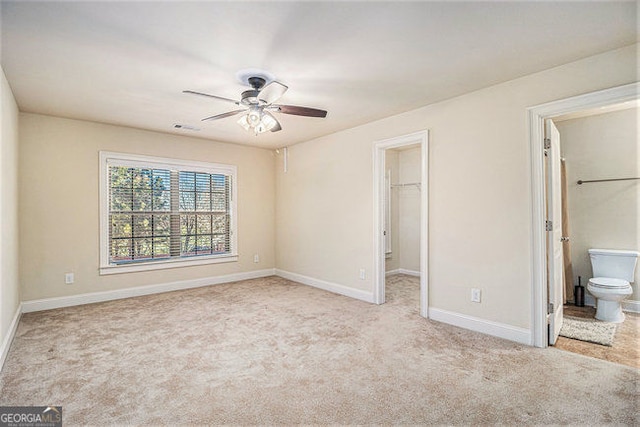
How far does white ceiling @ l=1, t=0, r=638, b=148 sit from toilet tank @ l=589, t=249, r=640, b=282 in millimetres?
2502

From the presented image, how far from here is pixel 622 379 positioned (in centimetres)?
230

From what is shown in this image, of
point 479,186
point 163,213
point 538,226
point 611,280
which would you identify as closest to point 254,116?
point 479,186

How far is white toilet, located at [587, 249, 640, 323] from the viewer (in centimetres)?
334

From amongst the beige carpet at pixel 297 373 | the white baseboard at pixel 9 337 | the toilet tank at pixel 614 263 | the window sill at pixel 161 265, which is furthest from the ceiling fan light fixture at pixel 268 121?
the toilet tank at pixel 614 263

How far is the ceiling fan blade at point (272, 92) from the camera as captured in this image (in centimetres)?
266

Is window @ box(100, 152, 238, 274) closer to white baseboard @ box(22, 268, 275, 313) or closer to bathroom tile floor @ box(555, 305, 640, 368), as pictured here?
white baseboard @ box(22, 268, 275, 313)

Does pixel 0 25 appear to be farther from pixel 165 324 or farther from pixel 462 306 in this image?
pixel 462 306

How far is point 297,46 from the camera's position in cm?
237

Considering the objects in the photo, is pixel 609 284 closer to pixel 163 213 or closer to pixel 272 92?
pixel 272 92

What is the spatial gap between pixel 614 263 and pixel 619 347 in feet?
4.56

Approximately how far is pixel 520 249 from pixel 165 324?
12.0ft

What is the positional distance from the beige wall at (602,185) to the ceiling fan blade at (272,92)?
383 centimetres

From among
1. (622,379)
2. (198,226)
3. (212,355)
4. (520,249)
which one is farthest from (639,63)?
→ (198,226)

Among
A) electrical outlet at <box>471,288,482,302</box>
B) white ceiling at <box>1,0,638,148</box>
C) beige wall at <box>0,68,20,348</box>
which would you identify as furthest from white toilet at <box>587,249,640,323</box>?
beige wall at <box>0,68,20,348</box>
